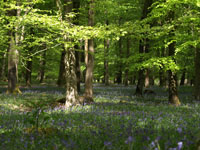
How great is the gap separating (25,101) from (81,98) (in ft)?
10.6

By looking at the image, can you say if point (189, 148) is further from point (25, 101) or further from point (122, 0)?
point (122, 0)

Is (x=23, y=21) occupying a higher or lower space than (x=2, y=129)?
higher

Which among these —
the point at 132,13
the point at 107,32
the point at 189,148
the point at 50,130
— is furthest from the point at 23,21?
the point at 132,13

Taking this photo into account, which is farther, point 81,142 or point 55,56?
point 55,56

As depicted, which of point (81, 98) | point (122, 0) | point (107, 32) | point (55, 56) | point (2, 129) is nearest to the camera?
point (2, 129)

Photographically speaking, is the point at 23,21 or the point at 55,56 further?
the point at 55,56

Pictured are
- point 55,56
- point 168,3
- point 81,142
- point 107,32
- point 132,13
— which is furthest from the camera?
point 55,56

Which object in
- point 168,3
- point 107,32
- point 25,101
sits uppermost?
point 168,3

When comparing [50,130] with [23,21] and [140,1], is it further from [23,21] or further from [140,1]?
[140,1]

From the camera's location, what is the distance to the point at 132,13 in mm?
28062

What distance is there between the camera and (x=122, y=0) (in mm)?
24984

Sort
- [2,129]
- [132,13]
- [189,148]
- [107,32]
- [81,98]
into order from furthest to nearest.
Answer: [132,13], [81,98], [107,32], [2,129], [189,148]

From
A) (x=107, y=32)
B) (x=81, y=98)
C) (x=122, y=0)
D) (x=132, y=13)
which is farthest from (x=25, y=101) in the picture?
(x=132, y=13)

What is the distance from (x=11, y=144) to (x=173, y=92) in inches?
388
